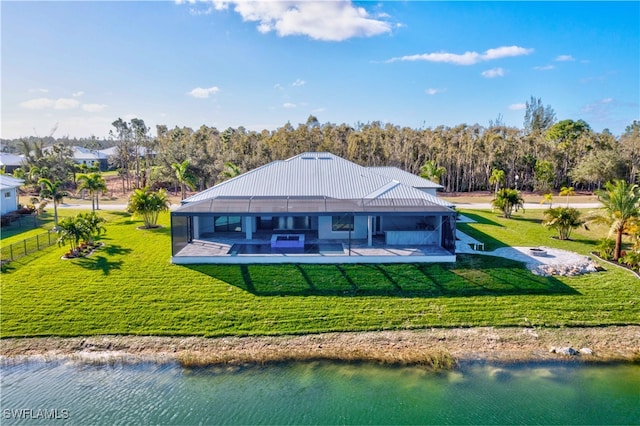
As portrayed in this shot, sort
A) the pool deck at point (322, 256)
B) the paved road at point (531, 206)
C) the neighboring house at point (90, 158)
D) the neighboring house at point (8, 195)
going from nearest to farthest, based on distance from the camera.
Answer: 1. the pool deck at point (322, 256)
2. the neighboring house at point (8, 195)
3. the paved road at point (531, 206)
4. the neighboring house at point (90, 158)

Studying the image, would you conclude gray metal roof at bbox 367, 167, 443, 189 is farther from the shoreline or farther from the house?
the shoreline

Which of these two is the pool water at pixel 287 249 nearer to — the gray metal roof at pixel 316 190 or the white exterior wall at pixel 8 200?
the gray metal roof at pixel 316 190

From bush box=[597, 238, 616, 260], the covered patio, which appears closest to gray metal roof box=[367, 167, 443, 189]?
the covered patio

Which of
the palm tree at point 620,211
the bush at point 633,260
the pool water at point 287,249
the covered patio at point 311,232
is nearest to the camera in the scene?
the bush at point 633,260

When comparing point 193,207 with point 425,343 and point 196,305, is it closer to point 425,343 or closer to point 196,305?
point 196,305

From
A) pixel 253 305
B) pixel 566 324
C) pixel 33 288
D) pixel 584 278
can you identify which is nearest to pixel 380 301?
pixel 253 305
